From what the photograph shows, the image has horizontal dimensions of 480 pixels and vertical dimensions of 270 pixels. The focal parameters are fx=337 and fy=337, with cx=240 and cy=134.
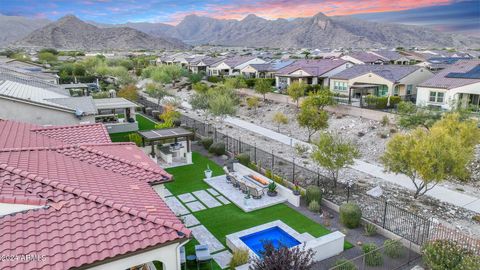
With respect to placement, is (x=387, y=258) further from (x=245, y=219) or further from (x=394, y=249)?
(x=245, y=219)

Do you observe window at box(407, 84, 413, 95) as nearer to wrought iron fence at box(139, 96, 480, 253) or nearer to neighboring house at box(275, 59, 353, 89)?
neighboring house at box(275, 59, 353, 89)

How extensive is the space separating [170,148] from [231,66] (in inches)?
2178

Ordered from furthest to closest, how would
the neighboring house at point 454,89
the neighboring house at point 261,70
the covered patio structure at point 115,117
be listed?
the neighboring house at point 261,70 → the neighboring house at point 454,89 → the covered patio structure at point 115,117

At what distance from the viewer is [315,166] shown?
27281 mm

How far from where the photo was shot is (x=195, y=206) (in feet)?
→ 62.5

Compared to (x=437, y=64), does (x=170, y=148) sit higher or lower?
lower

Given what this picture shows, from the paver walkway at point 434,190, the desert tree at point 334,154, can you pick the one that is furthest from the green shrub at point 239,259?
the paver walkway at point 434,190

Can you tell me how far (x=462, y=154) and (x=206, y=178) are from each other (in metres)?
15.5

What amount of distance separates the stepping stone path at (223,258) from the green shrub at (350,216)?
612 centimetres

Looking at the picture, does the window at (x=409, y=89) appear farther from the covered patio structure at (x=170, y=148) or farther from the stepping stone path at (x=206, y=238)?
the stepping stone path at (x=206, y=238)

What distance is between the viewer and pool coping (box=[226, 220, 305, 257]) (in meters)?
14.6

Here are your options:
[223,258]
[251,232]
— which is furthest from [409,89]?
[223,258]

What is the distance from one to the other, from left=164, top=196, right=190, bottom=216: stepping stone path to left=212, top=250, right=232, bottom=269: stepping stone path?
4223 mm

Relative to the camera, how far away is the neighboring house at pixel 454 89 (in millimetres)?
34688
